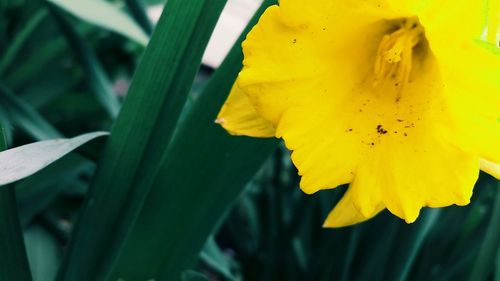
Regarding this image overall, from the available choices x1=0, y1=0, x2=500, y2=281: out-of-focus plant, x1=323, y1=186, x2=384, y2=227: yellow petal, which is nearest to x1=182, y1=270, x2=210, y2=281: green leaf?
x1=0, y1=0, x2=500, y2=281: out-of-focus plant

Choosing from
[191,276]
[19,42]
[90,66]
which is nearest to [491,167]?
[191,276]

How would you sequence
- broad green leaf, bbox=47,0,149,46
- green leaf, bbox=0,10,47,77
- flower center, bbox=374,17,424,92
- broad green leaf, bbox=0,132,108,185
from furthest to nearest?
green leaf, bbox=0,10,47,77, broad green leaf, bbox=47,0,149,46, flower center, bbox=374,17,424,92, broad green leaf, bbox=0,132,108,185

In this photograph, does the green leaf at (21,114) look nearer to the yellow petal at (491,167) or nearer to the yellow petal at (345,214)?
the yellow petal at (345,214)

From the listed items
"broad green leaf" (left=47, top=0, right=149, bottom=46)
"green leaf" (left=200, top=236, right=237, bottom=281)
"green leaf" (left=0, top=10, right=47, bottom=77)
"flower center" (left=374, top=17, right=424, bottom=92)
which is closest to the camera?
"flower center" (left=374, top=17, right=424, bottom=92)

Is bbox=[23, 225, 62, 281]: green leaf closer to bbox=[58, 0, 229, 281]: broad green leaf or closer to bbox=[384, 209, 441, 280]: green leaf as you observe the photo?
bbox=[58, 0, 229, 281]: broad green leaf

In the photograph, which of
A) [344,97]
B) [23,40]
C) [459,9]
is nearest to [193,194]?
[344,97]

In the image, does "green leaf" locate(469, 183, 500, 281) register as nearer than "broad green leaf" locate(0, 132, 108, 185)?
No

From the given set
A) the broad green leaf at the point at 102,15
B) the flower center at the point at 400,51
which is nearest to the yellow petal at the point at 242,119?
the flower center at the point at 400,51

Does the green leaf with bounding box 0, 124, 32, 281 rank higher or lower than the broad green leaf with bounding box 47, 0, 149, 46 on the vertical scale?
lower
